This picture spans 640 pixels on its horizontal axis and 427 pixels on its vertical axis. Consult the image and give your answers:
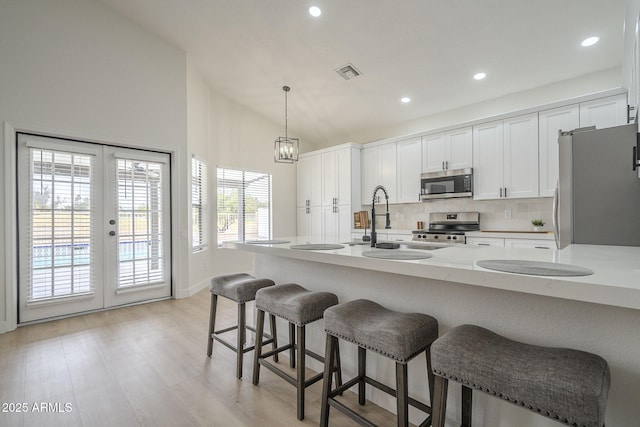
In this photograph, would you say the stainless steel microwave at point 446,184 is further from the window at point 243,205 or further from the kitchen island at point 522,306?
the window at point 243,205

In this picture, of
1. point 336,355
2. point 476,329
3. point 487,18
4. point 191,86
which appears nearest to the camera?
point 476,329

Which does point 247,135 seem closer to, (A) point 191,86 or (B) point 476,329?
(A) point 191,86

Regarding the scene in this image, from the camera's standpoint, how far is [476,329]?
1172 millimetres

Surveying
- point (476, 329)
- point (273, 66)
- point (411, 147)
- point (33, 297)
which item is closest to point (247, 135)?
point (273, 66)

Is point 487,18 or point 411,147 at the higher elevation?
point 487,18

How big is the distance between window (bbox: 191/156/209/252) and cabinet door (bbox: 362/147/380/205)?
8.96ft

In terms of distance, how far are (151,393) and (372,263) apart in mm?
1708

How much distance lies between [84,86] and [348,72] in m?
3.14

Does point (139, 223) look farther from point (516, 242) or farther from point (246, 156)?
point (516, 242)

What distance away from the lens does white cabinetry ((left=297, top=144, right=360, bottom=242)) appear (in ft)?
17.0

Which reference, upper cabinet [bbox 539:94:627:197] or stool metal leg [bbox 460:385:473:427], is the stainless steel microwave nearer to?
upper cabinet [bbox 539:94:627:197]

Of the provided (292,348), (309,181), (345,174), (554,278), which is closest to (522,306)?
(554,278)

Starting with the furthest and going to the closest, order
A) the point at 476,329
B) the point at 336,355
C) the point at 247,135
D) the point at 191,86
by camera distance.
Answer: the point at 247,135, the point at 191,86, the point at 336,355, the point at 476,329

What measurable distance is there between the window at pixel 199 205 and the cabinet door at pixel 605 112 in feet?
16.2
